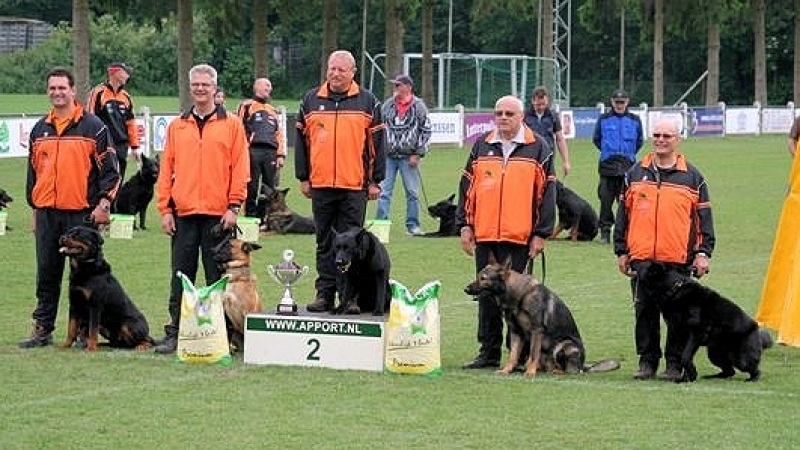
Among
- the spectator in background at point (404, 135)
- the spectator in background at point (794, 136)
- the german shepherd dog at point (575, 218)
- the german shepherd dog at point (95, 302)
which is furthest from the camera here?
the german shepherd dog at point (575, 218)

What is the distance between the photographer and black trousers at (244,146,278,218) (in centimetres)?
1836

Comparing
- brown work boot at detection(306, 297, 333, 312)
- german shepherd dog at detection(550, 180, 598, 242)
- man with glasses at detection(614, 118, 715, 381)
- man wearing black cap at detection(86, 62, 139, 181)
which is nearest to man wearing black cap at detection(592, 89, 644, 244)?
german shepherd dog at detection(550, 180, 598, 242)

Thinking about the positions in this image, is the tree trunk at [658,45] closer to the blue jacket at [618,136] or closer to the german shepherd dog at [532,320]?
the blue jacket at [618,136]

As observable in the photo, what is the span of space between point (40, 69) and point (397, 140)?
56.8 meters

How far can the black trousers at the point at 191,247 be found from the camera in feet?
34.3

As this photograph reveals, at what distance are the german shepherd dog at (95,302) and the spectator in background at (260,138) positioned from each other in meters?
7.44

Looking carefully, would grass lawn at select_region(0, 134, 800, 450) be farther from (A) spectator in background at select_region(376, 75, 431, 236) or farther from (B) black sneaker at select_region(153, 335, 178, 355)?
(A) spectator in background at select_region(376, 75, 431, 236)

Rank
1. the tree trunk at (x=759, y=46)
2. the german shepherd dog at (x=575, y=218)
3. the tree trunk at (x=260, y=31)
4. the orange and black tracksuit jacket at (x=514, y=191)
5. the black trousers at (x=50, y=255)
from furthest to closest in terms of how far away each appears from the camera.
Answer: the tree trunk at (x=759, y=46), the tree trunk at (x=260, y=31), the german shepherd dog at (x=575, y=218), the black trousers at (x=50, y=255), the orange and black tracksuit jacket at (x=514, y=191)

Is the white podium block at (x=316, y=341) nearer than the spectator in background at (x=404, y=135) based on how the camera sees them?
Yes

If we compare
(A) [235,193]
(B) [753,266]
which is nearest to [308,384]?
(A) [235,193]

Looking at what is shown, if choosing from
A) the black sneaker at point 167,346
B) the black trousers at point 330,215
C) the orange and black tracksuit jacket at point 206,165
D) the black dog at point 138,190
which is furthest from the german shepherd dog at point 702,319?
the black dog at point 138,190

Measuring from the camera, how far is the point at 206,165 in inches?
405

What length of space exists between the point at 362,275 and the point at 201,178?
3.98 feet

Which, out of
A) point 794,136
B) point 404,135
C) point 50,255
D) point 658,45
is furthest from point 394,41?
point 50,255
